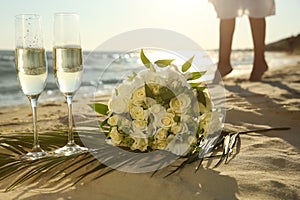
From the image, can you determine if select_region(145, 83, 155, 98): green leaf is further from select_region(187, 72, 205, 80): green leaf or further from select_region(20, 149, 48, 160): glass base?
select_region(20, 149, 48, 160): glass base

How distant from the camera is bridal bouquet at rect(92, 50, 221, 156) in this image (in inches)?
72.4

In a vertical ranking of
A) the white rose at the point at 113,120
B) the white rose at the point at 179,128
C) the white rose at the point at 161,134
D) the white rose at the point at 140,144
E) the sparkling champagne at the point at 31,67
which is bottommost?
the white rose at the point at 140,144

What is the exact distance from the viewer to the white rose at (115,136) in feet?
6.18

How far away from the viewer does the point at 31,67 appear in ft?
5.87

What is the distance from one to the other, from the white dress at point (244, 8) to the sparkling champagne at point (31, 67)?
139 inches

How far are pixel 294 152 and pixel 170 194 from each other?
72cm

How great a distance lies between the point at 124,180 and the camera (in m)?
1.70

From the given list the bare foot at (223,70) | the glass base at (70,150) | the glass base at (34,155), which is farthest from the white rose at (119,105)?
the bare foot at (223,70)

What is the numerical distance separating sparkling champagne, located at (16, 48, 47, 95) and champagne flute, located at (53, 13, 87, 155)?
0.05 m

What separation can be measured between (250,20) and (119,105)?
3.55 meters

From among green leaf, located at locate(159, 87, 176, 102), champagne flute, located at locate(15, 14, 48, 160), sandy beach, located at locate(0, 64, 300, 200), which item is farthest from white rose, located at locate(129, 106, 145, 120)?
champagne flute, located at locate(15, 14, 48, 160)

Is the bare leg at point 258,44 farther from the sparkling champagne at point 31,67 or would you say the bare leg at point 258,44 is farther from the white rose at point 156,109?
the sparkling champagne at point 31,67

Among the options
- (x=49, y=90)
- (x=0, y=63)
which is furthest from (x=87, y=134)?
(x=0, y=63)

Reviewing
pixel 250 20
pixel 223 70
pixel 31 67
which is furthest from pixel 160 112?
pixel 250 20
